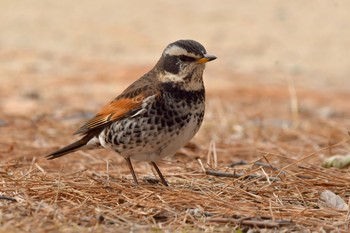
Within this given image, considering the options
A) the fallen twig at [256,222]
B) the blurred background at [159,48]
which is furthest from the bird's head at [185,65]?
the blurred background at [159,48]

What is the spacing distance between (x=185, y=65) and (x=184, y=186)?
947mm

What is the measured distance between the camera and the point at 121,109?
6957 millimetres

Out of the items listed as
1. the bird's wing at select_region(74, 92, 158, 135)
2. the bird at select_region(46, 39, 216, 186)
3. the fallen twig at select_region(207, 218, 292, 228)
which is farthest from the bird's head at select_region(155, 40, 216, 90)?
the fallen twig at select_region(207, 218, 292, 228)

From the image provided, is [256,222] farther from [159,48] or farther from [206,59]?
[159,48]

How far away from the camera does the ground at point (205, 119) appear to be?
5.66m

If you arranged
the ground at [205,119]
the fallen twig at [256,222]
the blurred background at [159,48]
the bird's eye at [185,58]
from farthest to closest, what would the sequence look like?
the blurred background at [159,48]
the bird's eye at [185,58]
the ground at [205,119]
the fallen twig at [256,222]

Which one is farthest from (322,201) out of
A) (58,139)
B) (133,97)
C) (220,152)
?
(58,139)

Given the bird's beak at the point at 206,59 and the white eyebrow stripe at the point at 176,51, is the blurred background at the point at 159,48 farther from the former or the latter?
the bird's beak at the point at 206,59

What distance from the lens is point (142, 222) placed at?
5453mm

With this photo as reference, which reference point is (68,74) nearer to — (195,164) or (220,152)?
(220,152)

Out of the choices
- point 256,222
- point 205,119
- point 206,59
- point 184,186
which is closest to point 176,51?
point 206,59

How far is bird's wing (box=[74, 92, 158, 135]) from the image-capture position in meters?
6.69

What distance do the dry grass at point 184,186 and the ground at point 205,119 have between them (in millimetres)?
15

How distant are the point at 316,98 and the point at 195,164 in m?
6.13
